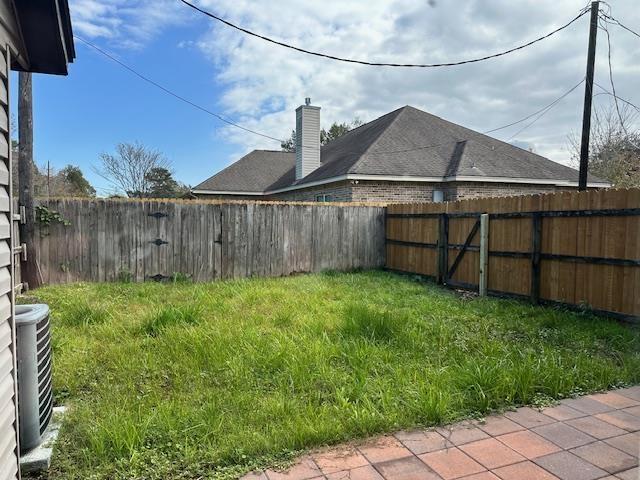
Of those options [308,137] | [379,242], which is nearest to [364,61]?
[379,242]

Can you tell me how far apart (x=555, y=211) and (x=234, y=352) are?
4.77m

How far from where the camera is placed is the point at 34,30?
221cm

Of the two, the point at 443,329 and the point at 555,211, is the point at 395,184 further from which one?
the point at 443,329

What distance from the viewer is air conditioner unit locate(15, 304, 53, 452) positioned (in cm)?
228

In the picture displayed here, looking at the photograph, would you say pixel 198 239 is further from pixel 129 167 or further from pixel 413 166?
pixel 129 167

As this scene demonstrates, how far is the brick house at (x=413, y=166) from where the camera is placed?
12.9m

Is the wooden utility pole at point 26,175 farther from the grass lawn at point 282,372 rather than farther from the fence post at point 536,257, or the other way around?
the fence post at point 536,257

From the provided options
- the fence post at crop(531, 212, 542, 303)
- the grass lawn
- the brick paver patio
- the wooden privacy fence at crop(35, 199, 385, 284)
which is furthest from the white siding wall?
the wooden privacy fence at crop(35, 199, 385, 284)

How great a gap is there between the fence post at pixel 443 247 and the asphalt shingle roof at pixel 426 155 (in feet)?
15.8

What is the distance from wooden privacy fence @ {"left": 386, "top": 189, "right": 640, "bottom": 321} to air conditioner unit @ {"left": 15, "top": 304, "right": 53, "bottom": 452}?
5.72 metres

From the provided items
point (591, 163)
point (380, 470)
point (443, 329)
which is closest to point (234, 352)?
point (380, 470)

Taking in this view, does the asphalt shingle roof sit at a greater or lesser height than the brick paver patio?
greater

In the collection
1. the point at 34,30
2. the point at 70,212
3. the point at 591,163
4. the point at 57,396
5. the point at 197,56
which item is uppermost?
the point at 197,56

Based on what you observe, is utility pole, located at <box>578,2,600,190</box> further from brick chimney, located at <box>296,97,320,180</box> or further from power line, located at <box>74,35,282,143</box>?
power line, located at <box>74,35,282,143</box>
